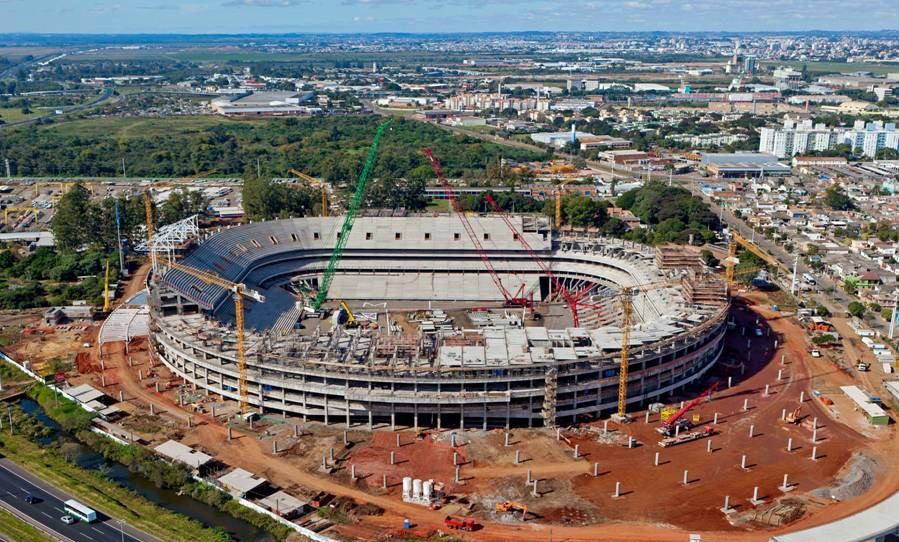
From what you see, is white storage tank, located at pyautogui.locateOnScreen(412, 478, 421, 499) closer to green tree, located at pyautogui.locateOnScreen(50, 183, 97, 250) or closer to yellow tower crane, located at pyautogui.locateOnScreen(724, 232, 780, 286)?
yellow tower crane, located at pyautogui.locateOnScreen(724, 232, 780, 286)

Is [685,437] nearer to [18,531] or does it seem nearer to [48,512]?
[48,512]

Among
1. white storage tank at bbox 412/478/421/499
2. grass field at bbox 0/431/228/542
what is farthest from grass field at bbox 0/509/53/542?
white storage tank at bbox 412/478/421/499

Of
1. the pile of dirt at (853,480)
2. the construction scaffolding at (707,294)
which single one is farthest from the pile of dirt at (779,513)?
the construction scaffolding at (707,294)

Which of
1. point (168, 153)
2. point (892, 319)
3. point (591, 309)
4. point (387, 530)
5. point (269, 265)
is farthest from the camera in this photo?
point (168, 153)

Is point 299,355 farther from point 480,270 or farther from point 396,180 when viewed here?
point 396,180

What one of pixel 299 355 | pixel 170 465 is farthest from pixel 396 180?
pixel 170 465
